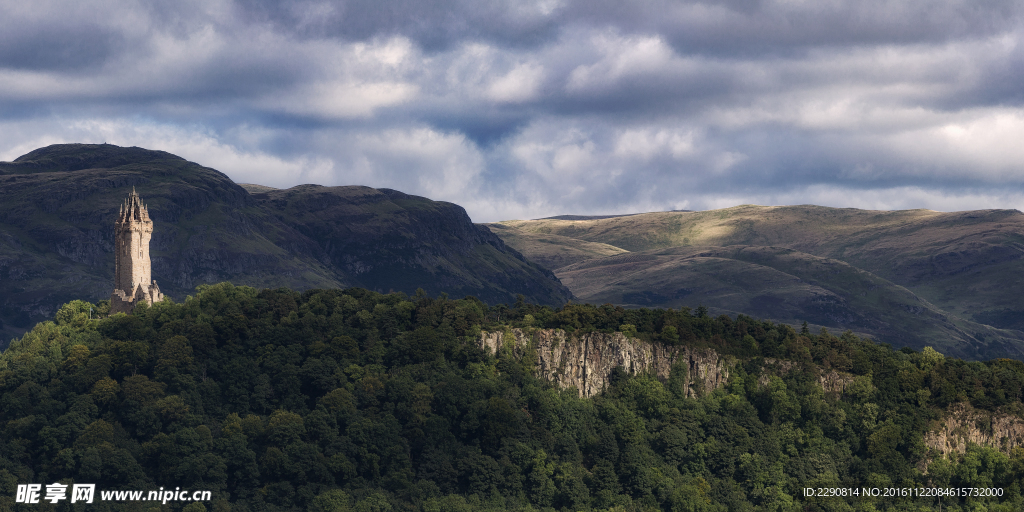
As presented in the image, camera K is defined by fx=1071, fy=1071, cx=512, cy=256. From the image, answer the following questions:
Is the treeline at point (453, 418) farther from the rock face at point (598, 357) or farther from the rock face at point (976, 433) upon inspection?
the rock face at point (598, 357)

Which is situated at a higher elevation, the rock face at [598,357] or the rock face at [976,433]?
the rock face at [598,357]

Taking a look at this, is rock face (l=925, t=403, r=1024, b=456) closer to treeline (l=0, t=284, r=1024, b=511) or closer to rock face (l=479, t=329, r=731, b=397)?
treeline (l=0, t=284, r=1024, b=511)

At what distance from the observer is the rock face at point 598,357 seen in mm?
173125

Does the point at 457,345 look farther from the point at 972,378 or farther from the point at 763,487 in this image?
the point at 972,378

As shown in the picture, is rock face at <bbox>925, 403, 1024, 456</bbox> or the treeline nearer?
the treeline

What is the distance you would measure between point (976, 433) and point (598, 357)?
58159mm

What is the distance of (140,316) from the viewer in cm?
18938

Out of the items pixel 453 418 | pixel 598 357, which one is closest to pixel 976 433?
pixel 598 357

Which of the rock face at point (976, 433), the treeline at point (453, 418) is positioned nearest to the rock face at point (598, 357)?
the treeline at point (453, 418)

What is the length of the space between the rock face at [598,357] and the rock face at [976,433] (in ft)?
→ 109

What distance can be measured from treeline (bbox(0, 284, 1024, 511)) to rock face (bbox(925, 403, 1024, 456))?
1.94 meters

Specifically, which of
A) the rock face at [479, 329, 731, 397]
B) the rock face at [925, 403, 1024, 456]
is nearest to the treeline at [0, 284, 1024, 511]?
the rock face at [925, 403, 1024, 456]

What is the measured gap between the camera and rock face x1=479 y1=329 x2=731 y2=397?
17312 cm

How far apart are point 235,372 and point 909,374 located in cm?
10608
